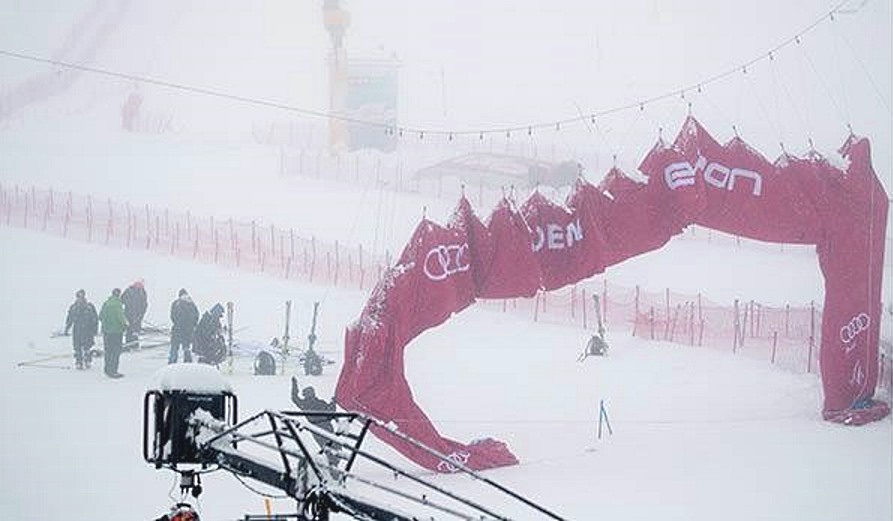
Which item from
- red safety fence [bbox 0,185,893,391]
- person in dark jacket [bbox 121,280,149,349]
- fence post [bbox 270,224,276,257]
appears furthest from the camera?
fence post [bbox 270,224,276,257]

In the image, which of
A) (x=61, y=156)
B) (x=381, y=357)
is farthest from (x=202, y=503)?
(x=61, y=156)

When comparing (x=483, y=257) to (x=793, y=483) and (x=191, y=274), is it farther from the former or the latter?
(x=191, y=274)

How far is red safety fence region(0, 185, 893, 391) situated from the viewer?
54.5 feet

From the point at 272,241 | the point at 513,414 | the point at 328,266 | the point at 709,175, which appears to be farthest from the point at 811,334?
the point at 272,241

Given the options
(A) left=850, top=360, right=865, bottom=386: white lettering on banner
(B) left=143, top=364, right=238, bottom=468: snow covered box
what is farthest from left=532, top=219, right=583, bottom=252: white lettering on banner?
(B) left=143, top=364, right=238, bottom=468: snow covered box

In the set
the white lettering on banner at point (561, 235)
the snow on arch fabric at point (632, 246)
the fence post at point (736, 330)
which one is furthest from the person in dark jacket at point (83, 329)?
the fence post at point (736, 330)

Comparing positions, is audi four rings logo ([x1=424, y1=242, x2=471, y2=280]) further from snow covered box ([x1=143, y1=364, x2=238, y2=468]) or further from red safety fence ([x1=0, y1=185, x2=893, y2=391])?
snow covered box ([x1=143, y1=364, x2=238, y2=468])

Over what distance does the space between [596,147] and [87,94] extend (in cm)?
991

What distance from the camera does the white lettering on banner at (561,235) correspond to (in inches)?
487

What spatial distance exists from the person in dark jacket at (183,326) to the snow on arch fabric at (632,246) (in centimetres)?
348

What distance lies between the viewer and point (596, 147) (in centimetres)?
2041

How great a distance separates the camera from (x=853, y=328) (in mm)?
13164

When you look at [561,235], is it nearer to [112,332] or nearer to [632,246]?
[632,246]

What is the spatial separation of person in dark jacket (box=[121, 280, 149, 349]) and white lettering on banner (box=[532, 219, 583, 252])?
5667 millimetres
